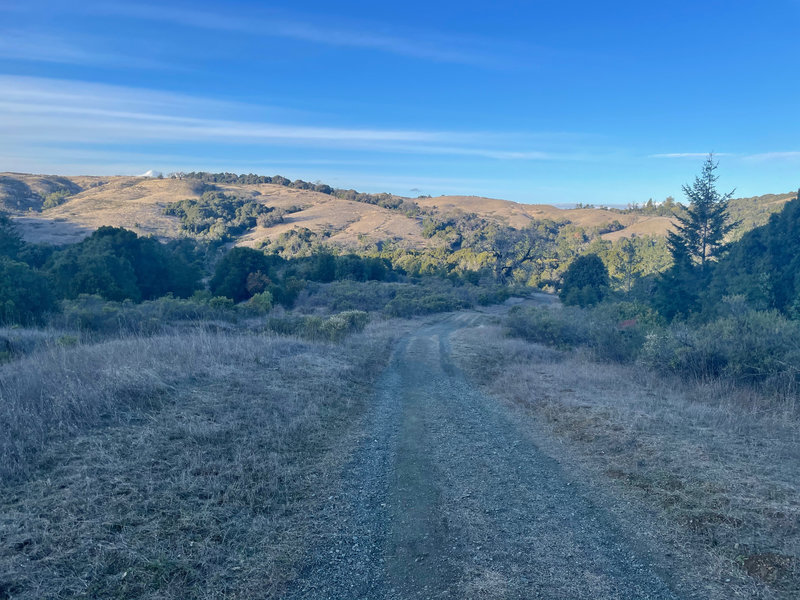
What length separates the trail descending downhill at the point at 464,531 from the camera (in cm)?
396

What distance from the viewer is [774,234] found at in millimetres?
24469

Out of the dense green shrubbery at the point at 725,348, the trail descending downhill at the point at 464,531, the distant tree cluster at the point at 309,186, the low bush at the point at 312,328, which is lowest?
the low bush at the point at 312,328

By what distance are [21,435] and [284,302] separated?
2856cm

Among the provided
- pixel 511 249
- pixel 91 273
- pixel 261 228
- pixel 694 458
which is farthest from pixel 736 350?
pixel 261 228

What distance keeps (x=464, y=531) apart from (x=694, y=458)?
374 centimetres

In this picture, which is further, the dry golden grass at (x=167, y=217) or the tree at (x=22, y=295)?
the dry golden grass at (x=167, y=217)

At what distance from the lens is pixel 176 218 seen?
89.9 meters

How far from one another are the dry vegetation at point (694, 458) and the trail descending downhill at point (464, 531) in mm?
602

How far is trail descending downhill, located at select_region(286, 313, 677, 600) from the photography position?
396cm

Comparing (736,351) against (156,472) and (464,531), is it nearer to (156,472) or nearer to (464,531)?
(464,531)

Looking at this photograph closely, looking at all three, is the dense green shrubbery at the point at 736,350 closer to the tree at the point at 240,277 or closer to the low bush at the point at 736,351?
the low bush at the point at 736,351

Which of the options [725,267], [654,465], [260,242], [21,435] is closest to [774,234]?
[725,267]

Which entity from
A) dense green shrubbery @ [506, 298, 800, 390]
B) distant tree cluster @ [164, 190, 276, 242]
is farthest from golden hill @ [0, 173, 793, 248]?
dense green shrubbery @ [506, 298, 800, 390]

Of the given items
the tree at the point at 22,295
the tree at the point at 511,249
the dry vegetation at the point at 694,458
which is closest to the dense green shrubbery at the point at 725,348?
the dry vegetation at the point at 694,458
